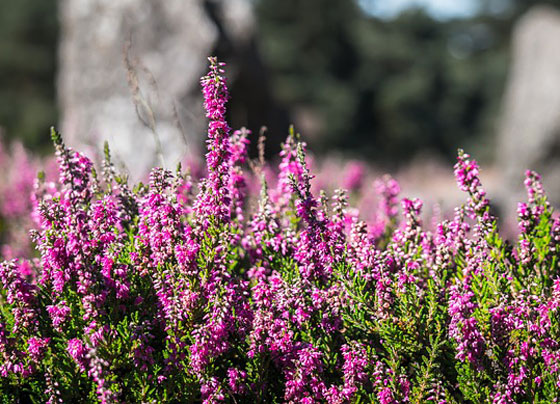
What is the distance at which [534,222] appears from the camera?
8.98ft

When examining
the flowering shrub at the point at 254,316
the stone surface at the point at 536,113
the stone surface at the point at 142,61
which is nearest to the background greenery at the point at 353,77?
the stone surface at the point at 536,113

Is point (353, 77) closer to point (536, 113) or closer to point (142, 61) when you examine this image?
point (536, 113)

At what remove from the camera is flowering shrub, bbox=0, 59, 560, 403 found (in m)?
2.17

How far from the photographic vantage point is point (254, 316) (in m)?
2.32

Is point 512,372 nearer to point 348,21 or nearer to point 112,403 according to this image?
point 112,403

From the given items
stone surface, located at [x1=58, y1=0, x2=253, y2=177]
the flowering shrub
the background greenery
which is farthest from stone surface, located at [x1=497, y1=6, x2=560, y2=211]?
the background greenery

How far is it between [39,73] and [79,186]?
80.0ft

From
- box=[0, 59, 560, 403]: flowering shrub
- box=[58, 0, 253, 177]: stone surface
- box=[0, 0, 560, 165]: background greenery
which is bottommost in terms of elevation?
box=[0, 59, 560, 403]: flowering shrub

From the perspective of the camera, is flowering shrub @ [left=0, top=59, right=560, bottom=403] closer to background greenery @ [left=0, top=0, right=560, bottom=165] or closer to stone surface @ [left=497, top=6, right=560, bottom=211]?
stone surface @ [left=497, top=6, right=560, bottom=211]

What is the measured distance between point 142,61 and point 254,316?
248 inches

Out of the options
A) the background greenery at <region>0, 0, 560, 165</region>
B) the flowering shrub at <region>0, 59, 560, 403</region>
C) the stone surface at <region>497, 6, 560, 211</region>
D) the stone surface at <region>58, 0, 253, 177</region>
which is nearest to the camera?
the flowering shrub at <region>0, 59, 560, 403</region>

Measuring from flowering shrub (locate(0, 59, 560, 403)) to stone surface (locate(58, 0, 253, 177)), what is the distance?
17.5ft

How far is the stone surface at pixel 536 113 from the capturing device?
12.2 meters

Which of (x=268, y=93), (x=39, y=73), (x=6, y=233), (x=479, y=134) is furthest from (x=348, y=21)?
(x=6, y=233)
